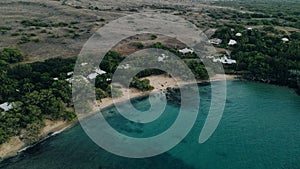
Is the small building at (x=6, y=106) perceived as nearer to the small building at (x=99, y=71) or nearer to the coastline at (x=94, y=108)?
the coastline at (x=94, y=108)

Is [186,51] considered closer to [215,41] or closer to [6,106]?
[215,41]

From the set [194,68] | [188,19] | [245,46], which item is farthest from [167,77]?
[188,19]

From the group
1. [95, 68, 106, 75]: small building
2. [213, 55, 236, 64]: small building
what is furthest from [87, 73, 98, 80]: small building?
[213, 55, 236, 64]: small building

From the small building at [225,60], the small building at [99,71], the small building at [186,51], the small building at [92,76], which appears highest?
the small building at [186,51]

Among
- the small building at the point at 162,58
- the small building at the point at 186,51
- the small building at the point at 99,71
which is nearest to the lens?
the small building at the point at 99,71

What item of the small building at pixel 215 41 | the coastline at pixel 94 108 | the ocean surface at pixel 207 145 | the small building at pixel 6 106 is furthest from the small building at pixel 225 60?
the small building at pixel 6 106
